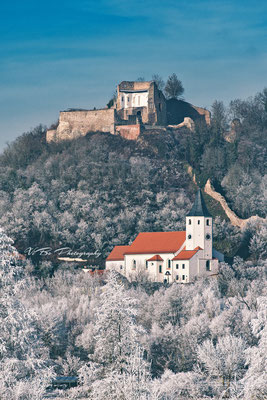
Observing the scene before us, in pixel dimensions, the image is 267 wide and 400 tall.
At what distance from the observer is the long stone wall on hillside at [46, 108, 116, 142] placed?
106 m

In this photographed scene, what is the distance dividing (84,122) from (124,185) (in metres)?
11.2

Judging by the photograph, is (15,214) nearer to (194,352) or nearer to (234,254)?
(234,254)

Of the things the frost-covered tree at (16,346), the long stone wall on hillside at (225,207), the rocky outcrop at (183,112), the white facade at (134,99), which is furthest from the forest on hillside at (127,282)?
the white facade at (134,99)

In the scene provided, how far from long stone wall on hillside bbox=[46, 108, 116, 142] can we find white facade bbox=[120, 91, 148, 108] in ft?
8.15

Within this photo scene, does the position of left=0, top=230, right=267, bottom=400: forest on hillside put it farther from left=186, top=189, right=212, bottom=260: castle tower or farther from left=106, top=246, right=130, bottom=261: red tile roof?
left=106, top=246, right=130, bottom=261: red tile roof

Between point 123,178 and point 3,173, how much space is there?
47.8 ft

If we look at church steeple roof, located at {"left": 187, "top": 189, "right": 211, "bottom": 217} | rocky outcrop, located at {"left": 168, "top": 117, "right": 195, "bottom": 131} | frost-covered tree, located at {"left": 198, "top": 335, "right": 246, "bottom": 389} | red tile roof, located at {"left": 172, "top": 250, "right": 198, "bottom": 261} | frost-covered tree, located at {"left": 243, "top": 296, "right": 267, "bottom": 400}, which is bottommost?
frost-covered tree, located at {"left": 198, "top": 335, "right": 246, "bottom": 389}

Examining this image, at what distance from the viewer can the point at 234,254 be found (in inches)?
3312

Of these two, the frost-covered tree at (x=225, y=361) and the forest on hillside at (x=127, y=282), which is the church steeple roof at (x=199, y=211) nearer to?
the forest on hillside at (x=127, y=282)

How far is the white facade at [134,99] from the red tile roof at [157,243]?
89.1 ft

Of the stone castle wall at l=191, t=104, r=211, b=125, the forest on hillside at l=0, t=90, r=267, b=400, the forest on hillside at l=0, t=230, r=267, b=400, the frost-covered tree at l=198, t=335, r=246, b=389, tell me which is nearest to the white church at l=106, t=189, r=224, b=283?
the forest on hillside at l=0, t=90, r=267, b=400

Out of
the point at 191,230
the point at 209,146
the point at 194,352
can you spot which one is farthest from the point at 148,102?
the point at 194,352

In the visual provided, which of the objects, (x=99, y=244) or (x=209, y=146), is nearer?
(x=99, y=244)

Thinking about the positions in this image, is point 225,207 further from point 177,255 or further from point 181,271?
point 181,271
